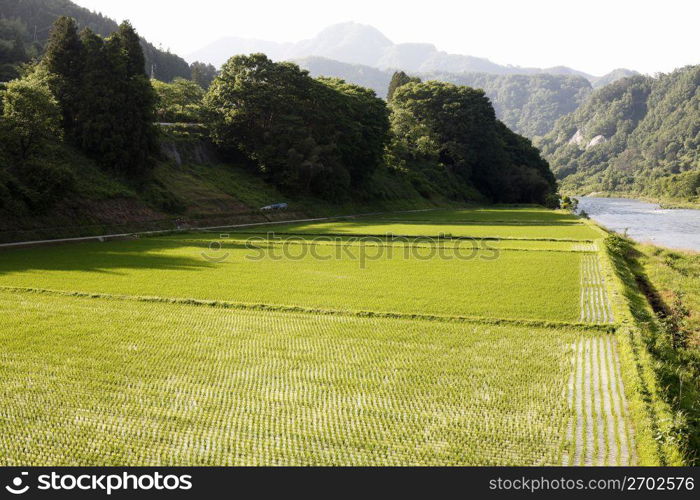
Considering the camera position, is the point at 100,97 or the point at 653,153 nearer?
the point at 100,97

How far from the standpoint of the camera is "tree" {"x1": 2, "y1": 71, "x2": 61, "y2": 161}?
25922 mm

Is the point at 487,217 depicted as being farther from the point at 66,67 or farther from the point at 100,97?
the point at 66,67

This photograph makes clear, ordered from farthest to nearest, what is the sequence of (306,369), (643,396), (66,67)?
(66,67) < (306,369) < (643,396)

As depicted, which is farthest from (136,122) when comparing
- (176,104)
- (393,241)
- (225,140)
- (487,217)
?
(487,217)

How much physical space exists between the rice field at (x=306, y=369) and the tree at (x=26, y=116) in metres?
11.2

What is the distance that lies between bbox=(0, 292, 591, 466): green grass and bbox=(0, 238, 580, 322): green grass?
2220 millimetres

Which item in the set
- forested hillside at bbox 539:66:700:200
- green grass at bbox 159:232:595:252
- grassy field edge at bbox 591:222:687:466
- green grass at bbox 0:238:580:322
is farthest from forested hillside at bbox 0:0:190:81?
forested hillside at bbox 539:66:700:200

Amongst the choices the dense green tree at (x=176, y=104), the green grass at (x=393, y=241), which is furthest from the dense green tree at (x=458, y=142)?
the green grass at (x=393, y=241)

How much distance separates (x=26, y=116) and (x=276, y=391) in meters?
25.7

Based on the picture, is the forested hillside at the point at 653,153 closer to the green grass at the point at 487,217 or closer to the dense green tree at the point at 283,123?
the green grass at the point at 487,217

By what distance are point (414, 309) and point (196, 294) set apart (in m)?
6.29

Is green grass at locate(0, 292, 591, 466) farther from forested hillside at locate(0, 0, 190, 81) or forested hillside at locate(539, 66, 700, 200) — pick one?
forested hillside at locate(539, 66, 700, 200)

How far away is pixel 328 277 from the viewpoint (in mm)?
17844
